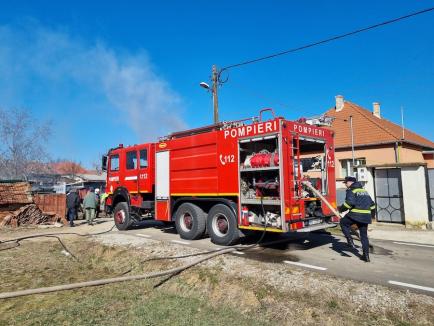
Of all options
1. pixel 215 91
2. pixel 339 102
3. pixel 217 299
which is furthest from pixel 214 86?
pixel 217 299

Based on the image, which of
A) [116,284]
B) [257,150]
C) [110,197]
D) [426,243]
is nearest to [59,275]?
[116,284]

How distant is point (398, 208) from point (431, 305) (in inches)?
366

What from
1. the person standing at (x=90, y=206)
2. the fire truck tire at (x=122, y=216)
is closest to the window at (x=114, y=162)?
the fire truck tire at (x=122, y=216)

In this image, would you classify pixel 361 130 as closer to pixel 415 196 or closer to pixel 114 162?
pixel 415 196

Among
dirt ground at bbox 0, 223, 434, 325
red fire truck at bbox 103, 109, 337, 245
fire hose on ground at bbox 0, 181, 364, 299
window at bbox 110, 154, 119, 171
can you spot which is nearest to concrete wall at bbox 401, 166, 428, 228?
red fire truck at bbox 103, 109, 337, 245

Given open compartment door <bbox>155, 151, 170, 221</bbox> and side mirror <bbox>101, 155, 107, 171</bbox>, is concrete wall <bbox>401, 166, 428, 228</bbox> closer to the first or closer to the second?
open compartment door <bbox>155, 151, 170, 221</bbox>

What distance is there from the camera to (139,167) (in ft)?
37.4

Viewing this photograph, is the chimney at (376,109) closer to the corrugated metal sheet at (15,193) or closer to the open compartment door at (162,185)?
the open compartment door at (162,185)

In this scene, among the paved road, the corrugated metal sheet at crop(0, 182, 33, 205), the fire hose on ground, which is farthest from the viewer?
the corrugated metal sheet at crop(0, 182, 33, 205)

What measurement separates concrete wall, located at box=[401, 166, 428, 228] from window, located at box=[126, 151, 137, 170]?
367 inches

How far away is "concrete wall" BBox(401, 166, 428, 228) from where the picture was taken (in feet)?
39.2

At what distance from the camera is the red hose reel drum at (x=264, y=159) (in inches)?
297

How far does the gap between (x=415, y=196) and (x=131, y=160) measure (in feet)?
32.0

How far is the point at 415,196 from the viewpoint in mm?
12164
